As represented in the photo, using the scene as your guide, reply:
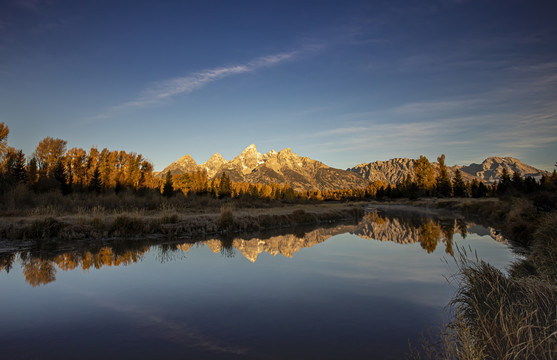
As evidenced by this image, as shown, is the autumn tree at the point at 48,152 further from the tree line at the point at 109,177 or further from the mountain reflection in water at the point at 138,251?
the mountain reflection in water at the point at 138,251

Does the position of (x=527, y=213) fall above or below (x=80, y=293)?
above

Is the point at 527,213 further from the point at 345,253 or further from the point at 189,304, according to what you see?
the point at 189,304

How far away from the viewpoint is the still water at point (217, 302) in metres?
5.20

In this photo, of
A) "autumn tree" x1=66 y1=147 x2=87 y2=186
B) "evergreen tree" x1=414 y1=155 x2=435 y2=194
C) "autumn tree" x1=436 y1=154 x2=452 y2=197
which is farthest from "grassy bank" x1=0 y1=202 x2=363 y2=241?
"evergreen tree" x1=414 y1=155 x2=435 y2=194

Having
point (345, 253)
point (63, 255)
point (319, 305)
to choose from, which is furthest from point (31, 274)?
point (345, 253)

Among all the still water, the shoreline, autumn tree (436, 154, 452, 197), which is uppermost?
autumn tree (436, 154, 452, 197)

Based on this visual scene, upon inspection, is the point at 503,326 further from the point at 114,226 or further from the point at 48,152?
the point at 48,152

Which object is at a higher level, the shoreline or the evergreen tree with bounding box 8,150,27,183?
the evergreen tree with bounding box 8,150,27,183

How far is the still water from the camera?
5199 mm

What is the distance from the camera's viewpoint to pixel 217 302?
754cm

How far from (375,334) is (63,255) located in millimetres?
12271

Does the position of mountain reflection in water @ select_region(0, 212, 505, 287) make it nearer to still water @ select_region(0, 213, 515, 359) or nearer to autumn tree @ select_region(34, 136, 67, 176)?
still water @ select_region(0, 213, 515, 359)

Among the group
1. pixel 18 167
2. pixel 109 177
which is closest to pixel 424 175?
pixel 109 177

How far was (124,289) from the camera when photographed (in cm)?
850
